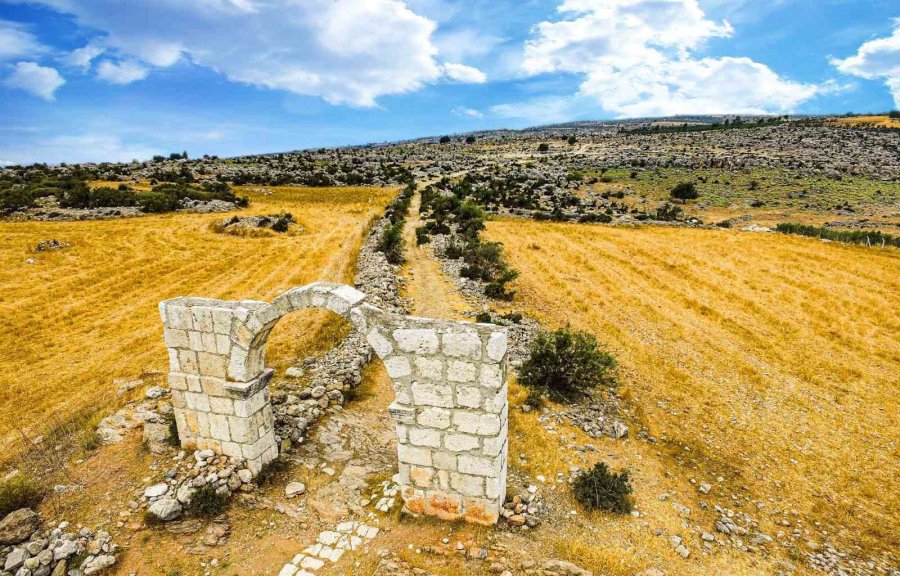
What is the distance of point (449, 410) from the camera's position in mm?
6637

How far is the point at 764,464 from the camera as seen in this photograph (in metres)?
9.38

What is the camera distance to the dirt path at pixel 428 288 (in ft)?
55.0

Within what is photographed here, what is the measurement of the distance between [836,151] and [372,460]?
244ft

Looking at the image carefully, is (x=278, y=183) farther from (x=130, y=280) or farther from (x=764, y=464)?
(x=764, y=464)

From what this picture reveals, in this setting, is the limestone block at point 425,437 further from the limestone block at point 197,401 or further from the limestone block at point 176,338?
the limestone block at point 176,338

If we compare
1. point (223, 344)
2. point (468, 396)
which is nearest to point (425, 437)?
point (468, 396)

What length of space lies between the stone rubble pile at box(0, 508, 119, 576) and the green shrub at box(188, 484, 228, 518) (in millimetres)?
1073

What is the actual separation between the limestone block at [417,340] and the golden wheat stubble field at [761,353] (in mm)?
6483

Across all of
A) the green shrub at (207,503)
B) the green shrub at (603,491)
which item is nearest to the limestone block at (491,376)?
the green shrub at (603,491)

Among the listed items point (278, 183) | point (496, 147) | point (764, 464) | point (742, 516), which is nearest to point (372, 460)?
point (742, 516)

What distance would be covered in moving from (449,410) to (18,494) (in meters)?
6.95

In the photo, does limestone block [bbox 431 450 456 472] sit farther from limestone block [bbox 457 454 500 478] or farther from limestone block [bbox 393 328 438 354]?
limestone block [bbox 393 328 438 354]

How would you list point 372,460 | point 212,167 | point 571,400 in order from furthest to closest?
point 212,167
point 571,400
point 372,460

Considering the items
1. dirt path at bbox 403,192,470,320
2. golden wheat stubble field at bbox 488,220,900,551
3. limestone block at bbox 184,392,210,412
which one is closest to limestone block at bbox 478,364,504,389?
limestone block at bbox 184,392,210,412
